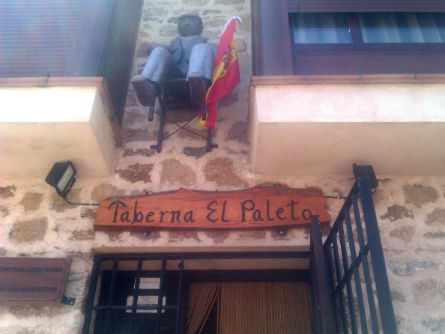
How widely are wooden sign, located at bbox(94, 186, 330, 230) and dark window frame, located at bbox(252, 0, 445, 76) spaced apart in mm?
901

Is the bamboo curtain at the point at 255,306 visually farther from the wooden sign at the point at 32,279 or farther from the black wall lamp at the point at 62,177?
the black wall lamp at the point at 62,177

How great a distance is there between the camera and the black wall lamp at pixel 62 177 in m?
2.93

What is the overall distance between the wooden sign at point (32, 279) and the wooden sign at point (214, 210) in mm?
402

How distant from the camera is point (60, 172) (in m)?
2.97

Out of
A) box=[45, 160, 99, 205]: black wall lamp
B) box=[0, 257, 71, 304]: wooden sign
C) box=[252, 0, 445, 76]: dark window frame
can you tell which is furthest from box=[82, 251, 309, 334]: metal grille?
box=[252, 0, 445, 76]: dark window frame

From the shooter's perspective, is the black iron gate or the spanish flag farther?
the spanish flag

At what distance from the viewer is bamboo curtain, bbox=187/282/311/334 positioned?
290cm

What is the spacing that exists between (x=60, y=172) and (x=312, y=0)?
2.37 meters

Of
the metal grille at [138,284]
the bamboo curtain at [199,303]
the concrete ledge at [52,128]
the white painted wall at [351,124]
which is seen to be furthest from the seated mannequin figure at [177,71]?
the bamboo curtain at [199,303]

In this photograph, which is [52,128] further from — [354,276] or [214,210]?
[354,276]

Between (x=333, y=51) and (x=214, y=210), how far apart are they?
1.51 meters

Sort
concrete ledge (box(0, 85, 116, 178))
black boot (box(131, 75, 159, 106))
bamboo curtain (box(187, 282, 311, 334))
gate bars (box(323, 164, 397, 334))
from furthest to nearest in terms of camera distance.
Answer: black boot (box(131, 75, 159, 106)), bamboo curtain (box(187, 282, 311, 334)), concrete ledge (box(0, 85, 116, 178)), gate bars (box(323, 164, 397, 334))

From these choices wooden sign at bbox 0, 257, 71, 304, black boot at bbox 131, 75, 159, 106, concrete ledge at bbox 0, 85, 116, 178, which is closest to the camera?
wooden sign at bbox 0, 257, 71, 304

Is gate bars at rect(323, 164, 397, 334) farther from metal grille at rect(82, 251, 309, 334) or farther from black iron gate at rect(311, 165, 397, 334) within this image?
metal grille at rect(82, 251, 309, 334)
